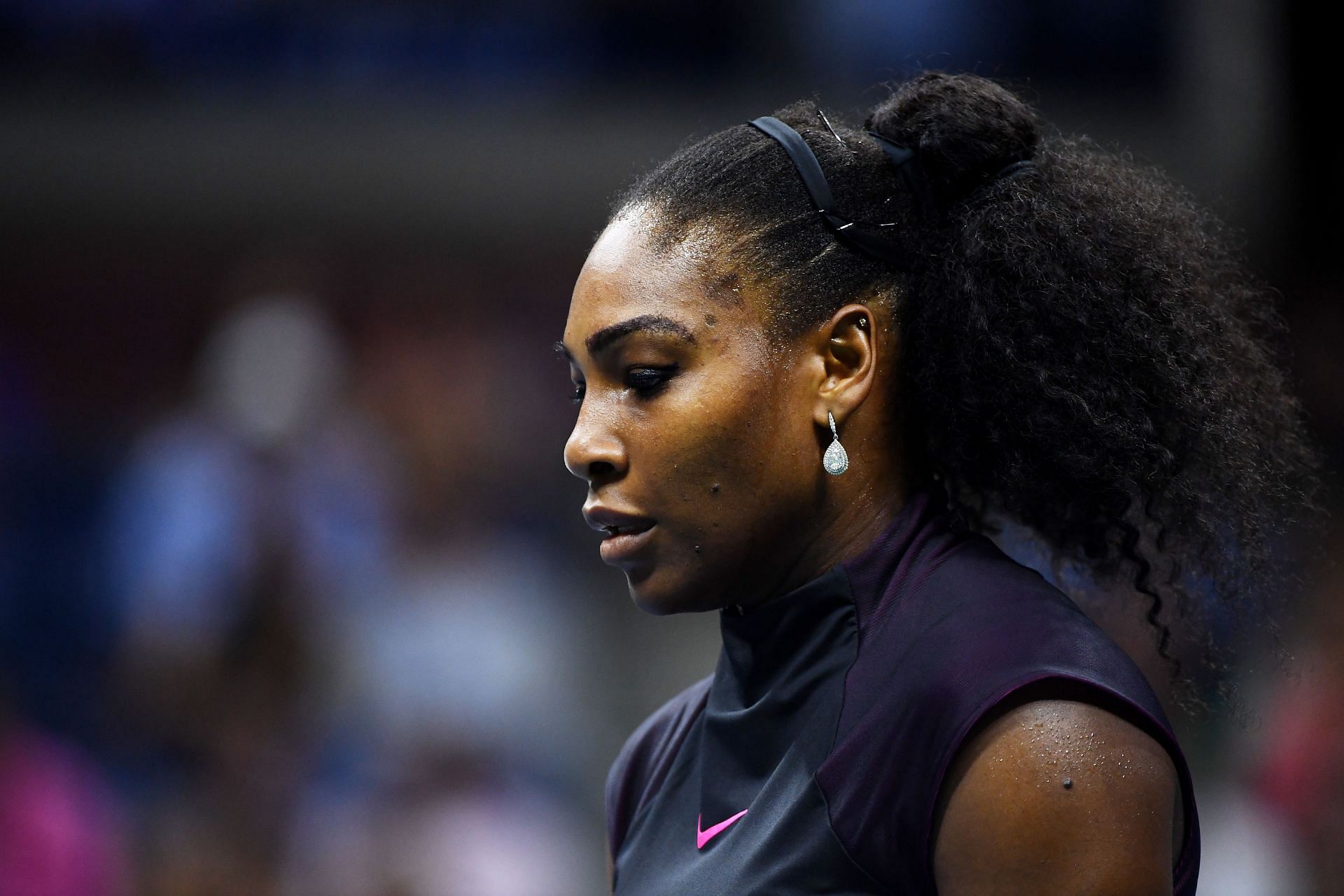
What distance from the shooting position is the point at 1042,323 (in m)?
1.47

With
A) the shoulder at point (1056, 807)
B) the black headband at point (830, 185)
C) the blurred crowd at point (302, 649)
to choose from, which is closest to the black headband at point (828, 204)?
the black headband at point (830, 185)

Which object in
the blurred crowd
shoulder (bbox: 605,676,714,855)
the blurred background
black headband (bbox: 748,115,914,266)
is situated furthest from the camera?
the blurred background

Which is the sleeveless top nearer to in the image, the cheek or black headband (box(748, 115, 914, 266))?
the cheek

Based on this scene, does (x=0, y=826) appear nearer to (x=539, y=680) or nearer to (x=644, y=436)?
(x=539, y=680)

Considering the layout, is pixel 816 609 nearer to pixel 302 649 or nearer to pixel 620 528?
Result: pixel 620 528

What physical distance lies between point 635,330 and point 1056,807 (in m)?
0.60

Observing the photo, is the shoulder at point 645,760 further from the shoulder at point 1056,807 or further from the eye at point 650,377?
the shoulder at point 1056,807

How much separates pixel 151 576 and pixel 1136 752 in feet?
13.7

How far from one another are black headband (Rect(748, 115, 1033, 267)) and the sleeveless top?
0.86 ft

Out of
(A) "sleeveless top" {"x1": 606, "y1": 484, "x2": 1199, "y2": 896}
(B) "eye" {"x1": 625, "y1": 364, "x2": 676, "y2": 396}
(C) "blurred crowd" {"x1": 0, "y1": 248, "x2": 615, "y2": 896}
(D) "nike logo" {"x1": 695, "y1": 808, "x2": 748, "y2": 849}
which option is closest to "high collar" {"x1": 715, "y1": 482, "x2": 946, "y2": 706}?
(A) "sleeveless top" {"x1": 606, "y1": 484, "x2": 1199, "y2": 896}

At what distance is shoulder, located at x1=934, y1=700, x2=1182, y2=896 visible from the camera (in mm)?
1186

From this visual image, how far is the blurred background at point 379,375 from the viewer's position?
170 inches

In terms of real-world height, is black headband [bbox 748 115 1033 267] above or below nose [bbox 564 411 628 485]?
above

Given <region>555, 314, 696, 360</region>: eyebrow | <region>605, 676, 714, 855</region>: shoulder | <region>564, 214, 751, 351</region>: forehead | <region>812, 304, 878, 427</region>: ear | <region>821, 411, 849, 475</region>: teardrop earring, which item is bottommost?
<region>605, 676, 714, 855</region>: shoulder
